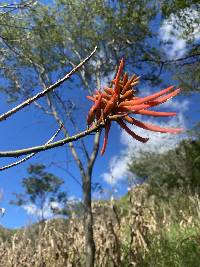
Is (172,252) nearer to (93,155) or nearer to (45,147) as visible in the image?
(45,147)

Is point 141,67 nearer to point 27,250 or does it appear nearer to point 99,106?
point 27,250

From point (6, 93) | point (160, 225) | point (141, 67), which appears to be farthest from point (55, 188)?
point (160, 225)

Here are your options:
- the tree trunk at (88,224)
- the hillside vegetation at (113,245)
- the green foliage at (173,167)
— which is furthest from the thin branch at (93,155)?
the green foliage at (173,167)

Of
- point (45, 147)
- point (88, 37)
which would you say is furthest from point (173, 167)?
point (45, 147)

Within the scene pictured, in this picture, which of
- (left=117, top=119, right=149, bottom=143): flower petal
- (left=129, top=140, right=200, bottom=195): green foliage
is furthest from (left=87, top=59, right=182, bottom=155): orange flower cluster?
(left=129, top=140, right=200, bottom=195): green foliage

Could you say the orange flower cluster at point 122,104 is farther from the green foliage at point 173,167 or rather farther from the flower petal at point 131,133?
the green foliage at point 173,167
